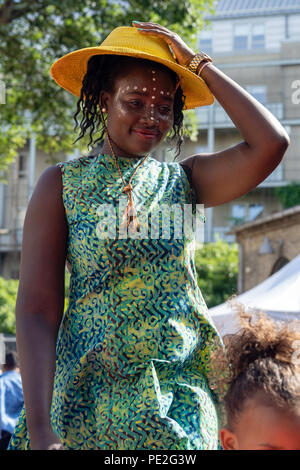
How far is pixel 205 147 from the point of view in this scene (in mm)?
36094

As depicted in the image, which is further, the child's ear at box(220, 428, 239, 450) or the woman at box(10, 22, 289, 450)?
the woman at box(10, 22, 289, 450)

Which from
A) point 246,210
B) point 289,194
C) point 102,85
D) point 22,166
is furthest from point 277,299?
point 22,166

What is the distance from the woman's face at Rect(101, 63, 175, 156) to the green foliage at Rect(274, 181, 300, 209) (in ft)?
95.4

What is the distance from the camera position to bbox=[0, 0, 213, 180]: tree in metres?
10.4

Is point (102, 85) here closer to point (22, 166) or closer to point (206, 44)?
point (22, 166)

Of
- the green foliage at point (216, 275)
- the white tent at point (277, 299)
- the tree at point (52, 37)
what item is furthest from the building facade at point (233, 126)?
the white tent at point (277, 299)

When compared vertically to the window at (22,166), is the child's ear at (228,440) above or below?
below

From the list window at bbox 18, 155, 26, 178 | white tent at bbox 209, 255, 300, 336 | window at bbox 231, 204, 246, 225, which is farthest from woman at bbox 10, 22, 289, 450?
window at bbox 18, 155, 26, 178

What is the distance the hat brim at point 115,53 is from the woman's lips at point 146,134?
0.70 ft

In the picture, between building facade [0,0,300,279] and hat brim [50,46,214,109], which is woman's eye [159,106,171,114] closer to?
hat brim [50,46,214,109]

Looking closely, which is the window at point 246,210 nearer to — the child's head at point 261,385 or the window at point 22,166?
the window at point 22,166

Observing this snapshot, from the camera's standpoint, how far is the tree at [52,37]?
10438 millimetres

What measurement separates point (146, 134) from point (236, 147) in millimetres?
279

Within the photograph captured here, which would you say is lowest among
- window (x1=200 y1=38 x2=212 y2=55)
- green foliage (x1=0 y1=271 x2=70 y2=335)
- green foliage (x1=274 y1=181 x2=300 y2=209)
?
green foliage (x1=0 y1=271 x2=70 y2=335)
